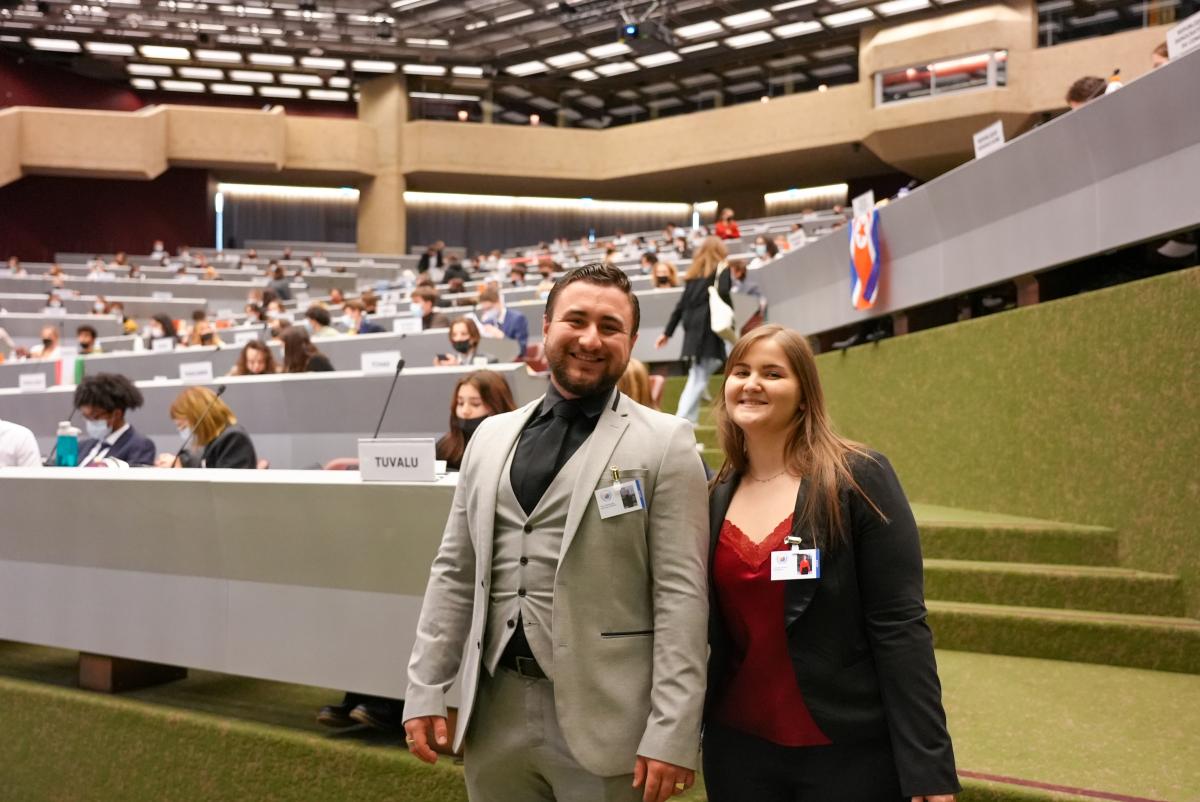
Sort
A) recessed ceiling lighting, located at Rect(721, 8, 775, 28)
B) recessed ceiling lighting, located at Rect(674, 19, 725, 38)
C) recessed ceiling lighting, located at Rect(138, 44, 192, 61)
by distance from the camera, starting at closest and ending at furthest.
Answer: recessed ceiling lighting, located at Rect(721, 8, 775, 28)
recessed ceiling lighting, located at Rect(674, 19, 725, 38)
recessed ceiling lighting, located at Rect(138, 44, 192, 61)

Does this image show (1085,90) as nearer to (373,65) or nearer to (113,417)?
(113,417)

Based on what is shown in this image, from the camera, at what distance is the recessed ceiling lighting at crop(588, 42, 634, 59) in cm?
2027

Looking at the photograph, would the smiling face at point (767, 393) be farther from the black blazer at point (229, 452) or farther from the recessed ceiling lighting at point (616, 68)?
the recessed ceiling lighting at point (616, 68)

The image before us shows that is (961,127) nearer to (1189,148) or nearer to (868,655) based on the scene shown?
(1189,148)

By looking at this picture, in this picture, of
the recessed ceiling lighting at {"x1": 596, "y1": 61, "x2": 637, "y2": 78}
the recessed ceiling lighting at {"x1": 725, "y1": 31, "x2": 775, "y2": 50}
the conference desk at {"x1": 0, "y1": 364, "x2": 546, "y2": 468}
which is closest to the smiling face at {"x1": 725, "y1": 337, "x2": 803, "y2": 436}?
the conference desk at {"x1": 0, "y1": 364, "x2": 546, "y2": 468}

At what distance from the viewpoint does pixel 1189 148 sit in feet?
10.1

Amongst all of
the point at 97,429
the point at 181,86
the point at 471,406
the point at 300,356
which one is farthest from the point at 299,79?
the point at 471,406

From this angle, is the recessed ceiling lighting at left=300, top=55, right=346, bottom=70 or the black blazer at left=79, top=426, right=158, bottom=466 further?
the recessed ceiling lighting at left=300, top=55, right=346, bottom=70

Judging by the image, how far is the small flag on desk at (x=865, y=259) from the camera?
547 centimetres

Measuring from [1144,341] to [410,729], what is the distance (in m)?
2.61

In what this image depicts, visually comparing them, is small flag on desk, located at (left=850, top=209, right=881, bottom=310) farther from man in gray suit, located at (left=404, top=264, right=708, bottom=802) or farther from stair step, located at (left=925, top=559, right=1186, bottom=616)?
man in gray suit, located at (left=404, top=264, right=708, bottom=802)

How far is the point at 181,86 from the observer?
23281 millimetres

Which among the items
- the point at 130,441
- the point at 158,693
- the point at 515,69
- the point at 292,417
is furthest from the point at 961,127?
the point at 158,693

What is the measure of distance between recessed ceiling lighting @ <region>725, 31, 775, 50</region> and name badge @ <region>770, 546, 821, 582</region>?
19.3 metres
